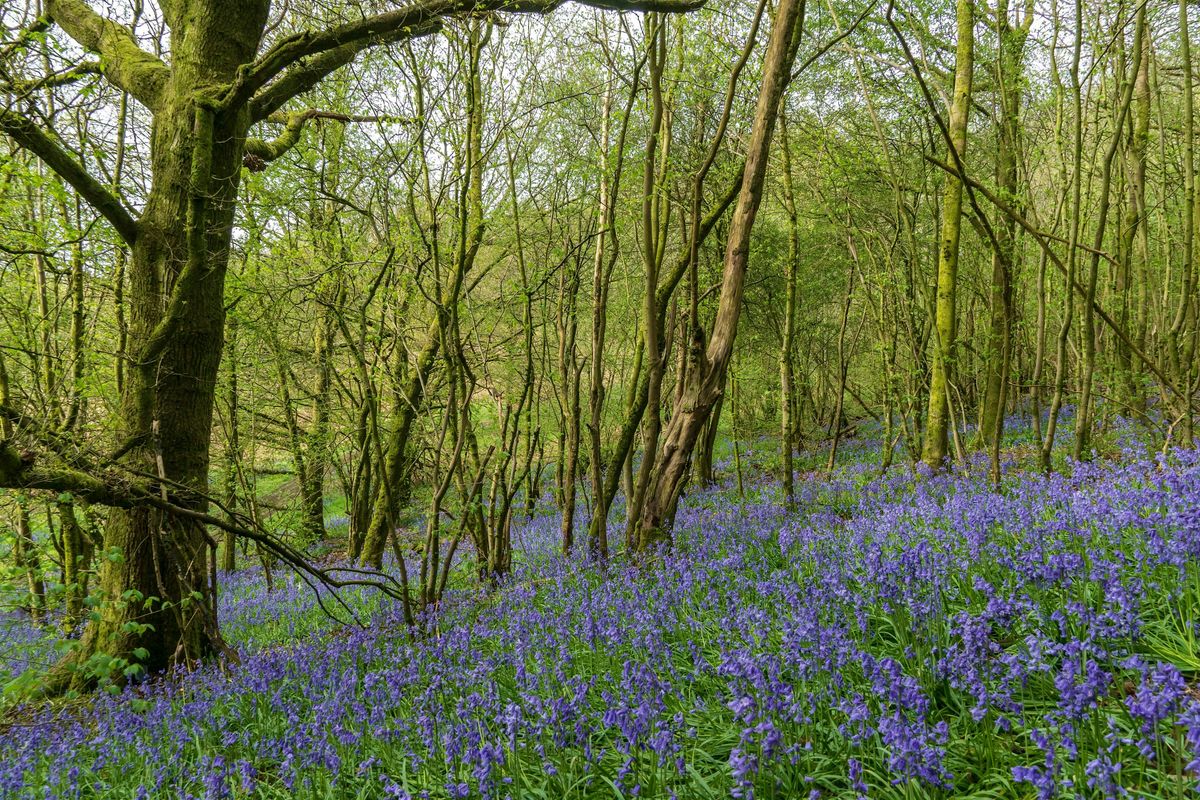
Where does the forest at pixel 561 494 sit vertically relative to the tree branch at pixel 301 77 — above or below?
below

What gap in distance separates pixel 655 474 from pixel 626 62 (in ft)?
18.2

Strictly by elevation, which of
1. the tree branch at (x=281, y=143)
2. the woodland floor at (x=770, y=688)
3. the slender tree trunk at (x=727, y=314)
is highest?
the tree branch at (x=281, y=143)

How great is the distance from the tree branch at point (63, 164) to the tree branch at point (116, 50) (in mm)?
1237

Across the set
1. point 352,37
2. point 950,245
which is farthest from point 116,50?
point 950,245

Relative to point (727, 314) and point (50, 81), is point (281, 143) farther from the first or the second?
point (727, 314)

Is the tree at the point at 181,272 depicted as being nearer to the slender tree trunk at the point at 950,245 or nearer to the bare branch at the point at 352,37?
the bare branch at the point at 352,37

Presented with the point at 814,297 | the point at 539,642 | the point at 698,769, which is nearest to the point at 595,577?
the point at 539,642

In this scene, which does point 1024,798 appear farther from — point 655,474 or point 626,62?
point 626,62

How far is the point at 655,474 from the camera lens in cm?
686

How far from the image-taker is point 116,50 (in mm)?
6438

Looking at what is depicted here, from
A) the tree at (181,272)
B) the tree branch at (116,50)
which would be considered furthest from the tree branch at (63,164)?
the tree branch at (116,50)

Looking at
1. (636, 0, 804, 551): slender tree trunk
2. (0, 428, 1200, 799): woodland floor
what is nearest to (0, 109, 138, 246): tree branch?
(0, 428, 1200, 799): woodland floor

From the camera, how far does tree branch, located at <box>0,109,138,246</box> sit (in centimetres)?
487

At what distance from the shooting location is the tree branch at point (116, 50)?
6188 mm
